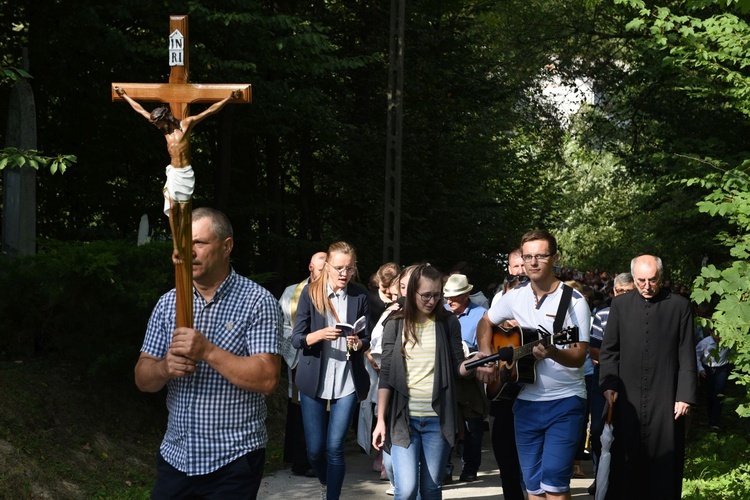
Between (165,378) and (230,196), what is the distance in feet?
55.2

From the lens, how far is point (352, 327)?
863cm

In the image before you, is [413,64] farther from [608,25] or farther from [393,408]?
[393,408]

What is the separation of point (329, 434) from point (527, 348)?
2.01 metres

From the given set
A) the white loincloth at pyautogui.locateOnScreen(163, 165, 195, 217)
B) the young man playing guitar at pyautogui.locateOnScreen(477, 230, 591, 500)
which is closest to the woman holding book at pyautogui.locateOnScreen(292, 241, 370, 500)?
the young man playing guitar at pyautogui.locateOnScreen(477, 230, 591, 500)

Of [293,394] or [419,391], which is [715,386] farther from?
[419,391]

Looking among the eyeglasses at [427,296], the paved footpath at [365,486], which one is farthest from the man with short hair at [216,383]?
the paved footpath at [365,486]

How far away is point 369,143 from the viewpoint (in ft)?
76.2

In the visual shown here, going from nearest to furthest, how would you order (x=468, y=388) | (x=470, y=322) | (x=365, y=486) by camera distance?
1. (x=468, y=388)
2. (x=470, y=322)
3. (x=365, y=486)

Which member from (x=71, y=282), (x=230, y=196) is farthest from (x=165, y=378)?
(x=230, y=196)

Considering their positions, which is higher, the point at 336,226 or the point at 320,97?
the point at 320,97

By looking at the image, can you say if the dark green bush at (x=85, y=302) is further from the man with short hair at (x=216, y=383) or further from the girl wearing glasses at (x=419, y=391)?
the man with short hair at (x=216, y=383)

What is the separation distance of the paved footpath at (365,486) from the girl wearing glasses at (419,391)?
Result: 286cm

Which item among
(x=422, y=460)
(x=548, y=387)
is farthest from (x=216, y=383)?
(x=548, y=387)

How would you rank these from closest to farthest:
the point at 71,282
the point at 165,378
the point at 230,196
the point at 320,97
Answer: the point at 165,378 < the point at 71,282 < the point at 320,97 < the point at 230,196
